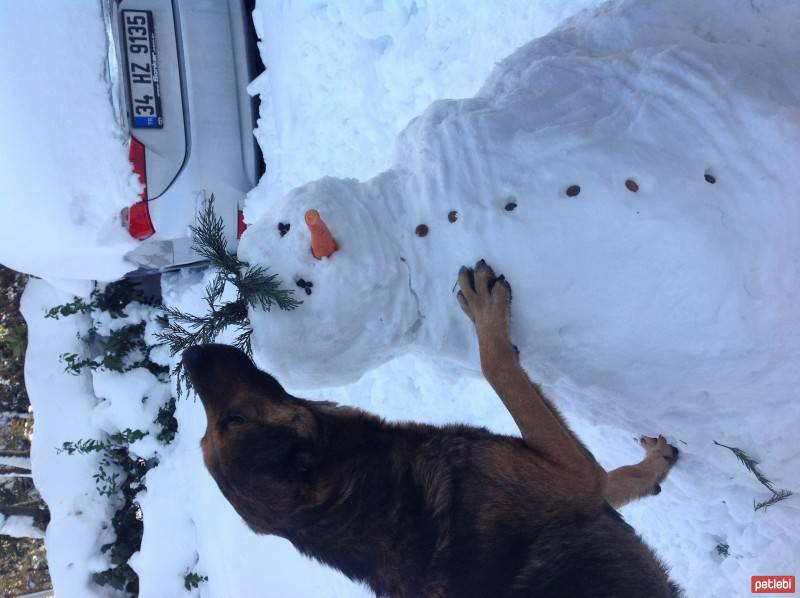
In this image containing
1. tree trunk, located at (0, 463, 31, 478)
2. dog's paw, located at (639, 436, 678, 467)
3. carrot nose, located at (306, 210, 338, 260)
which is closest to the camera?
carrot nose, located at (306, 210, 338, 260)

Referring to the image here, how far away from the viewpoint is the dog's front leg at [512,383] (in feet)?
6.48

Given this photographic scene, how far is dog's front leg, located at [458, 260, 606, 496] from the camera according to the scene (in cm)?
198

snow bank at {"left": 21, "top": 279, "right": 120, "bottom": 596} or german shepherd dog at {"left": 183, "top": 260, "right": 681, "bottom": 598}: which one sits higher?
snow bank at {"left": 21, "top": 279, "right": 120, "bottom": 596}

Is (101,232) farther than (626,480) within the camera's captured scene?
Yes

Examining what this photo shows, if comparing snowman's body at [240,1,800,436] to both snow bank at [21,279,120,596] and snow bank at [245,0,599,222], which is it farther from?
snow bank at [21,279,120,596]

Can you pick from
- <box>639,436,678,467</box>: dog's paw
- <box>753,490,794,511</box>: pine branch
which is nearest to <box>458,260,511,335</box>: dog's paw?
<box>639,436,678,467</box>: dog's paw

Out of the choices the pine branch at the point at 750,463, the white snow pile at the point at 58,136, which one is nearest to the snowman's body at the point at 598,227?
the pine branch at the point at 750,463

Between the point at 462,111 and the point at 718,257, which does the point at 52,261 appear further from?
the point at 718,257

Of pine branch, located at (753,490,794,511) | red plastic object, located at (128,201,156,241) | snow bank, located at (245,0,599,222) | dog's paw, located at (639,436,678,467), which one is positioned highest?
snow bank, located at (245,0,599,222)

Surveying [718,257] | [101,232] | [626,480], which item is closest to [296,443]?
[718,257]

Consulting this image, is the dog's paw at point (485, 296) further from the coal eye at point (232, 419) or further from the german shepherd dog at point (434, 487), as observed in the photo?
the coal eye at point (232, 419)

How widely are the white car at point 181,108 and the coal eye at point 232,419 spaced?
176 centimetres

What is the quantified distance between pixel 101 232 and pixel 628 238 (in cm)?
287

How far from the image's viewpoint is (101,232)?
3490 mm
